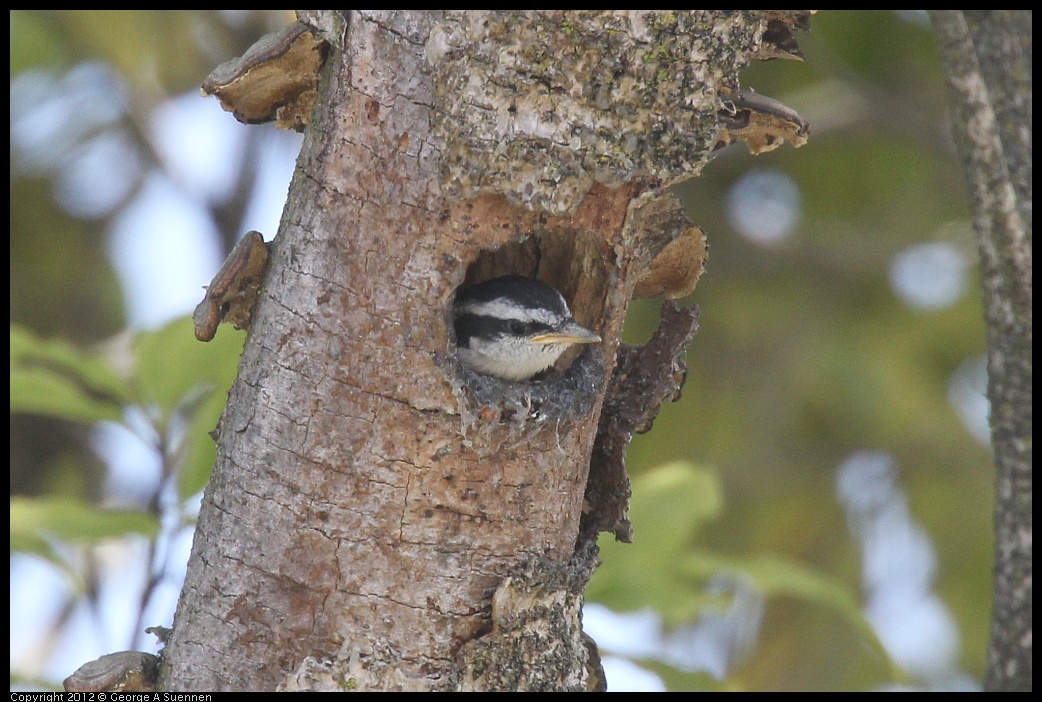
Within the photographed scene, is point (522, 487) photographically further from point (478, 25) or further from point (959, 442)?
point (959, 442)

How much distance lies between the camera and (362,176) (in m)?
2.33

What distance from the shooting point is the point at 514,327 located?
346 centimetres

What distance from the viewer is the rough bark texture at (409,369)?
2.28m

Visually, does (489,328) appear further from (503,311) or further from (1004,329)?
(1004,329)

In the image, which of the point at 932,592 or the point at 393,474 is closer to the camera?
the point at 393,474

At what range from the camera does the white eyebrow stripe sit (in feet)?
10.4

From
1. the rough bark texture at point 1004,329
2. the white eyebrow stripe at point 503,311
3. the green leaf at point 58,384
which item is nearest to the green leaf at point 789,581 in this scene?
the rough bark texture at point 1004,329

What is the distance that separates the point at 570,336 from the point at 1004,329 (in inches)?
51.9

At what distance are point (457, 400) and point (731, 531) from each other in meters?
3.98

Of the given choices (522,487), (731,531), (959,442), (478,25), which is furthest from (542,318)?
(959,442)

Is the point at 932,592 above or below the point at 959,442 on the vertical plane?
below

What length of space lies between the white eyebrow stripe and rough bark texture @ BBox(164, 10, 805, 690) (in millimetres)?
789

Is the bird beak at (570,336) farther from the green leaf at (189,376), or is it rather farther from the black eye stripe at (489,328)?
the green leaf at (189,376)

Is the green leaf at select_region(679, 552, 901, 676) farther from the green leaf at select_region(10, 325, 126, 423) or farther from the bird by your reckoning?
the green leaf at select_region(10, 325, 126, 423)
